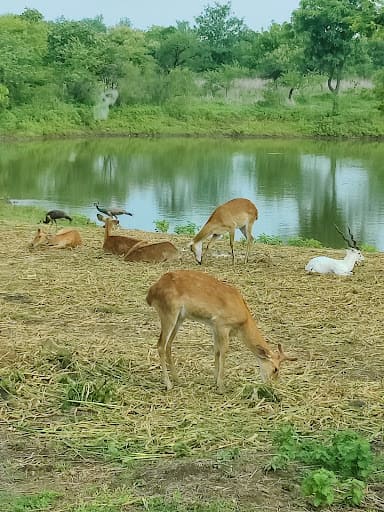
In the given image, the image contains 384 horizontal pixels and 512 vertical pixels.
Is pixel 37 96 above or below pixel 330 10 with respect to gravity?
below

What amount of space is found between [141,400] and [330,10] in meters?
45.6

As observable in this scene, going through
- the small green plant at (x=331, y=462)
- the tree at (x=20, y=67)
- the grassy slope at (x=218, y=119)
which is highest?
the tree at (x=20, y=67)

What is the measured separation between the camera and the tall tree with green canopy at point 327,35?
159 ft

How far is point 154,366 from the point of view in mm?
5934

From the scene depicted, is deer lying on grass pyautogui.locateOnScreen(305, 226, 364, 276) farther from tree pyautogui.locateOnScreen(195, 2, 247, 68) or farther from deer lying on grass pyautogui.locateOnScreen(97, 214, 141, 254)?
tree pyautogui.locateOnScreen(195, 2, 247, 68)

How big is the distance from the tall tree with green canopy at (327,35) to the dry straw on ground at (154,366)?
41.6 metres

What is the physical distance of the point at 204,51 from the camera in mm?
59281

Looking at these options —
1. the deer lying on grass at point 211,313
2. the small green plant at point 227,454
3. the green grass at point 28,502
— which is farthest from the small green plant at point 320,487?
the deer lying on grass at point 211,313

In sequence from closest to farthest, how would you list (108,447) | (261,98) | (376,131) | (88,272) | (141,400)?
(108,447) → (141,400) → (88,272) → (376,131) → (261,98)

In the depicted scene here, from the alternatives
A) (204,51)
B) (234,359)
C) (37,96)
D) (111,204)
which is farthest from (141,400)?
(204,51)

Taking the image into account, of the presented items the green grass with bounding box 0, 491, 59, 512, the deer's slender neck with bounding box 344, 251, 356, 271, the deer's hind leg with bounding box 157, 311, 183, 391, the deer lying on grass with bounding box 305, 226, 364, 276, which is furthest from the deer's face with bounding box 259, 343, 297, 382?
the deer's slender neck with bounding box 344, 251, 356, 271

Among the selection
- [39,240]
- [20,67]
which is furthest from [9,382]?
[20,67]

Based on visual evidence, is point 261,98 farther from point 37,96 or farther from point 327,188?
point 327,188

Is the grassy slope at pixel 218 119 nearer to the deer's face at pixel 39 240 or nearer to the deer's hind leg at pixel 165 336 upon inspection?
the deer's face at pixel 39 240
